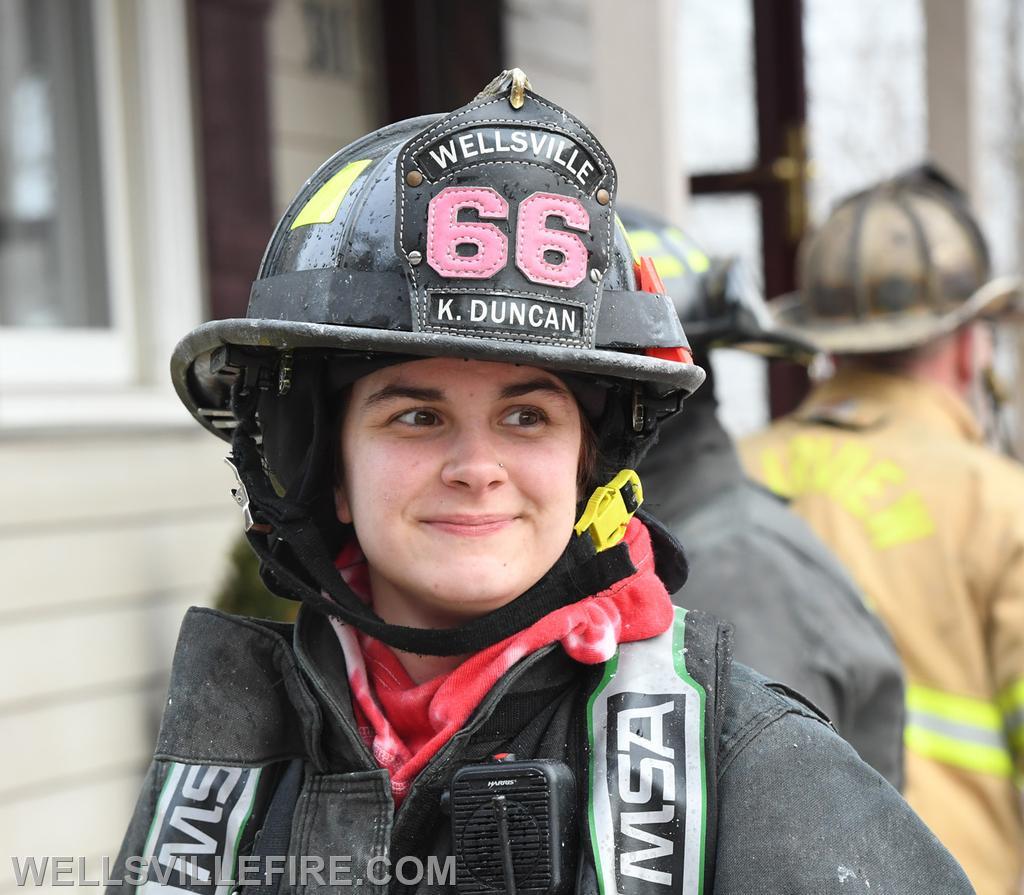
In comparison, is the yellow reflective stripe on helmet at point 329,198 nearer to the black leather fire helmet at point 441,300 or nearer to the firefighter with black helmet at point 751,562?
the black leather fire helmet at point 441,300

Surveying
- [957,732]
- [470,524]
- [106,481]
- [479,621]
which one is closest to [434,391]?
[470,524]

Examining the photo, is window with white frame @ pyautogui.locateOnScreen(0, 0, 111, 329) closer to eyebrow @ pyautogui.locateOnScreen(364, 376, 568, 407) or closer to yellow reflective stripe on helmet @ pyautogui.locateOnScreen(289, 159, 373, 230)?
yellow reflective stripe on helmet @ pyautogui.locateOnScreen(289, 159, 373, 230)

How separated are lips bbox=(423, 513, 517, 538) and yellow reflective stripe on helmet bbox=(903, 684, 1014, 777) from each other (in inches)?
85.5

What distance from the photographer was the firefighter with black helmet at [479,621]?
1595 mm

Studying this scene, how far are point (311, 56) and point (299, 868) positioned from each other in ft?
13.1

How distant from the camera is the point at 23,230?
4273mm

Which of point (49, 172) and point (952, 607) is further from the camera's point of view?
point (49, 172)

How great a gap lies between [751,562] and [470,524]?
3.86 ft

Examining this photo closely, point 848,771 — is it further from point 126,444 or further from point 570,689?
point 126,444

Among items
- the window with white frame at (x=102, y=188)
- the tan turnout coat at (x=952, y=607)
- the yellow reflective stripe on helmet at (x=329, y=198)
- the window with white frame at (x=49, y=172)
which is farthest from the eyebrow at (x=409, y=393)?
the window with white frame at (x=49, y=172)

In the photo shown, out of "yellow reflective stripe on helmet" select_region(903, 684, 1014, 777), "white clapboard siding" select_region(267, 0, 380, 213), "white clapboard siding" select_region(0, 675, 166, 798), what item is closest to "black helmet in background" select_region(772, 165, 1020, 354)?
"yellow reflective stripe on helmet" select_region(903, 684, 1014, 777)

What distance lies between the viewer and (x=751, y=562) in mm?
2791

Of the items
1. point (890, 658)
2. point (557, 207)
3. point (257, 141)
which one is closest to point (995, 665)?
point (890, 658)
